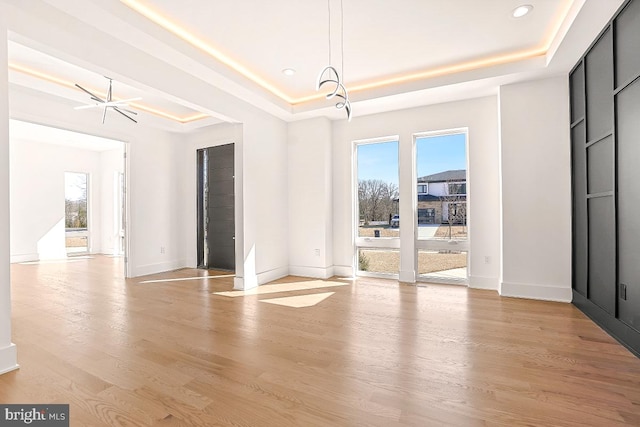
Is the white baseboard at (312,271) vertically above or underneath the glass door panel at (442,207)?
underneath

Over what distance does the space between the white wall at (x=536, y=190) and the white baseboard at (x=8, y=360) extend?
16.8 feet

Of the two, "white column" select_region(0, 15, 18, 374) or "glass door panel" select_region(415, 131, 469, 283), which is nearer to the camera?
"white column" select_region(0, 15, 18, 374)

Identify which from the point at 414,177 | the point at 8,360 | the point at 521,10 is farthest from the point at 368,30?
the point at 8,360

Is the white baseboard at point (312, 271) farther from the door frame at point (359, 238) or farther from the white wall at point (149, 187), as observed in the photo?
the white wall at point (149, 187)

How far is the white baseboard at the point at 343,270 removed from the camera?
5591 mm

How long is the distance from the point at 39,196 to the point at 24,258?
158 centimetres


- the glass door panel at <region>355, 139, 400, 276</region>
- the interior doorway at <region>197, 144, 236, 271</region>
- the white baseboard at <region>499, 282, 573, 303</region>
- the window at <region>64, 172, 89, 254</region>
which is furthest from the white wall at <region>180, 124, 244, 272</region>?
the white baseboard at <region>499, 282, 573, 303</region>

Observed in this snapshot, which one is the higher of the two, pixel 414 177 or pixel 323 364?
pixel 414 177

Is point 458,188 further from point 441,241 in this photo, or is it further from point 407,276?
point 407,276

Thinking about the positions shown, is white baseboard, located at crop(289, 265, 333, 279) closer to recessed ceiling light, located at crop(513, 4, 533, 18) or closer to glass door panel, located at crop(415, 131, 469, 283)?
glass door panel, located at crop(415, 131, 469, 283)

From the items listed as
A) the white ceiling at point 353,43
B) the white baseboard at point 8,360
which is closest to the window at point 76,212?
the white ceiling at point 353,43

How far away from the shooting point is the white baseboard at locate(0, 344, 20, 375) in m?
2.18

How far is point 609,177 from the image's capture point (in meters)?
3.02

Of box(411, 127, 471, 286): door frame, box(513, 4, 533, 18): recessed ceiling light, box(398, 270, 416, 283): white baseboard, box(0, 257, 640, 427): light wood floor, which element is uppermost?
box(513, 4, 533, 18): recessed ceiling light
